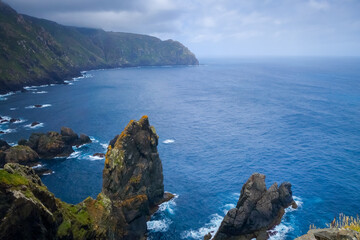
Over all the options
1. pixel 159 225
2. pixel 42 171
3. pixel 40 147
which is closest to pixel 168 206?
pixel 159 225

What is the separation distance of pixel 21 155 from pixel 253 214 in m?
65.1

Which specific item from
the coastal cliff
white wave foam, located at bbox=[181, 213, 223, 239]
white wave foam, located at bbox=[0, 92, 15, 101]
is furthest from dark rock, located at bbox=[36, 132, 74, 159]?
white wave foam, located at bbox=[0, 92, 15, 101]

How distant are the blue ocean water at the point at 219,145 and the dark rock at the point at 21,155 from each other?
15.9ft

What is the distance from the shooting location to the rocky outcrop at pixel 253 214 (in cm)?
4609

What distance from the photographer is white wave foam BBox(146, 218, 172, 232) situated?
165ft

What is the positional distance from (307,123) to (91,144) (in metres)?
89.5

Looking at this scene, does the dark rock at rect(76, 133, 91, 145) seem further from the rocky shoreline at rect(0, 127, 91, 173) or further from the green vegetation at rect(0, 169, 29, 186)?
the green vegetation at rect(0, 169, 29, 186)

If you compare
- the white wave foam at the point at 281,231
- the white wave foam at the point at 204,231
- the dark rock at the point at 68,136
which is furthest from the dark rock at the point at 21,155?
the white wave foam at the point at 281,231

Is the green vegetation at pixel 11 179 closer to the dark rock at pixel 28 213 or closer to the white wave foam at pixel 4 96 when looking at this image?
the dark rock at pixel 28 213

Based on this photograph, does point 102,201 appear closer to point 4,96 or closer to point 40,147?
point 40,147

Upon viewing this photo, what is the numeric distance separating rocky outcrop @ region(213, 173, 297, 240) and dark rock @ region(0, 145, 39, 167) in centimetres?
5870

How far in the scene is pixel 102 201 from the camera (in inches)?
1244

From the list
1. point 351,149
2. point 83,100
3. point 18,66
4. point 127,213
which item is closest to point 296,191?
point 351,149

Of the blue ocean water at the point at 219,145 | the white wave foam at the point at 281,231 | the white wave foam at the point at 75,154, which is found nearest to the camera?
the white wave foam at the point at 281,231
